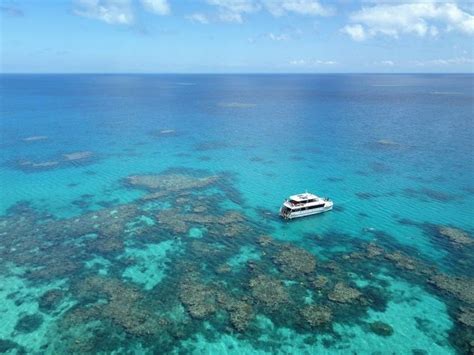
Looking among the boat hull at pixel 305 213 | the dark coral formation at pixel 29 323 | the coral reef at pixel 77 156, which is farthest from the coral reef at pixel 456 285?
the coral reef at pixel 77 156

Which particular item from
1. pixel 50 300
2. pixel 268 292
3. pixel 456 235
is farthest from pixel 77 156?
pixel 456 235

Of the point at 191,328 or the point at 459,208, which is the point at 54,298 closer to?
the point at 191,328

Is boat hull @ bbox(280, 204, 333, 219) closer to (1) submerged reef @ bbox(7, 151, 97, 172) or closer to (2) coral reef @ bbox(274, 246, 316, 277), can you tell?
(2) coral reef @ bbox(274, 246, 316, 277)

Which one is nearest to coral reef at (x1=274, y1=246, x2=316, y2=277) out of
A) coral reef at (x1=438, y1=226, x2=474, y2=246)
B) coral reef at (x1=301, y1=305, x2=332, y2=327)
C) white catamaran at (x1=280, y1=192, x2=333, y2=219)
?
coral reef at (x1=301, y1=305, x2=332, y2=327)

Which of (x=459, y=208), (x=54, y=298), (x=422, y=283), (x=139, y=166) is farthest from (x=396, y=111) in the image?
(x=54, y=298)

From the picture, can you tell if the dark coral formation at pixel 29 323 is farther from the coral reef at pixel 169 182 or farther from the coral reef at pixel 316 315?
the coral reef at pixel 169 182

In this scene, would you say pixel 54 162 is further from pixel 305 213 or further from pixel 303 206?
pixel 305 213
